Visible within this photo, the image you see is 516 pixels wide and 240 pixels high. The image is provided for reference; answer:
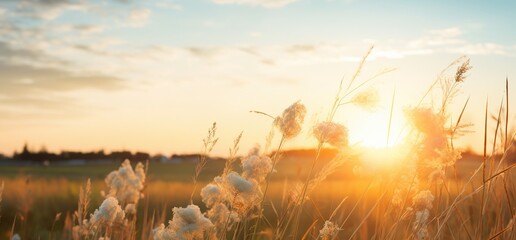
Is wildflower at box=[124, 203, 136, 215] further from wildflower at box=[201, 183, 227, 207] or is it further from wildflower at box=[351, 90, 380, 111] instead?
wildflower at box=[351, 90, 380, 111]

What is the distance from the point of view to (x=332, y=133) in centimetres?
229

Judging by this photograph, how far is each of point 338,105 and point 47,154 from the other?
76.8 m

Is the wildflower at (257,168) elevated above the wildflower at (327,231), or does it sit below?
above

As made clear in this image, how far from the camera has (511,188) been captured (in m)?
4.50

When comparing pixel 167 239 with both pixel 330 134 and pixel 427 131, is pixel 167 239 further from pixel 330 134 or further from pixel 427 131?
pixel 427 131

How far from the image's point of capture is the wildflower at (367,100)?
2.31m

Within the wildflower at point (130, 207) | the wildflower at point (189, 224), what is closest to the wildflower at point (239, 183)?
the wildflower at point (189, 224)

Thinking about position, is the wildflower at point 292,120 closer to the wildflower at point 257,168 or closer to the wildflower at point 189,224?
the wildflower at point 257,168

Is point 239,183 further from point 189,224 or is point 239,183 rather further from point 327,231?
point 327,231

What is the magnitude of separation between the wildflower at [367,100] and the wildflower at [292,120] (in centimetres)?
22

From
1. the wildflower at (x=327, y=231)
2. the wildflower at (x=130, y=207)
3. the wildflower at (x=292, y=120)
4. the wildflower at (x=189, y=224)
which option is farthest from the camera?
Answer: the wildflower at (x=130, y=207)

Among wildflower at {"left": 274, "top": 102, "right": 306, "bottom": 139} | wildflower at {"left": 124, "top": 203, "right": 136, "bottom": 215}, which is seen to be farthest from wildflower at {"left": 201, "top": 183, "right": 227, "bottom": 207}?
wildflower at {"left": 124, "top": 203, "right": 136, "bottom": 215}

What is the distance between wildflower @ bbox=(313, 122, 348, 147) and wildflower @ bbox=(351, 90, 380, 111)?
11 centimetres

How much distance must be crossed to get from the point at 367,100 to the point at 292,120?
0.29 m
